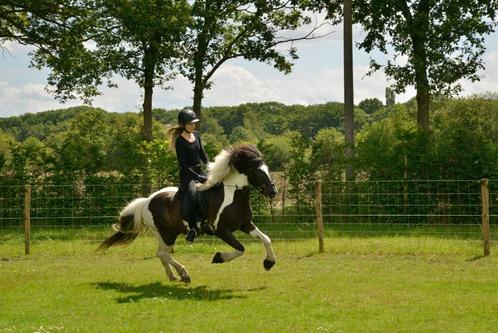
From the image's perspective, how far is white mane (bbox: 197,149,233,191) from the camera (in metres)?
9.98

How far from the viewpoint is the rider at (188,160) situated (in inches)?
396

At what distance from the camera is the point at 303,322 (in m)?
7.53

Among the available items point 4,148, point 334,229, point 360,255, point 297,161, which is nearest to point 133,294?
point 360,255

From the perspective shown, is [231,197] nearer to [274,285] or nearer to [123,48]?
[274,285]

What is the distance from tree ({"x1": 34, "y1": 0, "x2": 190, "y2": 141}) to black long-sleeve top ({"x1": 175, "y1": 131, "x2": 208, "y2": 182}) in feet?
43.0

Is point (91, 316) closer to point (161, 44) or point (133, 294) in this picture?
point (133, 294)

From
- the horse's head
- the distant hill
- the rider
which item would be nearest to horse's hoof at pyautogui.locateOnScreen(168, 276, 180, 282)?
the rider

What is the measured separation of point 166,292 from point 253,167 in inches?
87.1

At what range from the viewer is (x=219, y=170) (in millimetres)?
9992

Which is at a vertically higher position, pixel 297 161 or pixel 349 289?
pixel 297 161

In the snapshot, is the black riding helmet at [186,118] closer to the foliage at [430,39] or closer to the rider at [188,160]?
the rider at [188,160]

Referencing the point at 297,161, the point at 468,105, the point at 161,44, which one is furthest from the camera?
the point at 468,105

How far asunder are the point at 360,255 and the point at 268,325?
6389 millimetres

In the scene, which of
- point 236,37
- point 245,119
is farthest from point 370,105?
point 236,37
